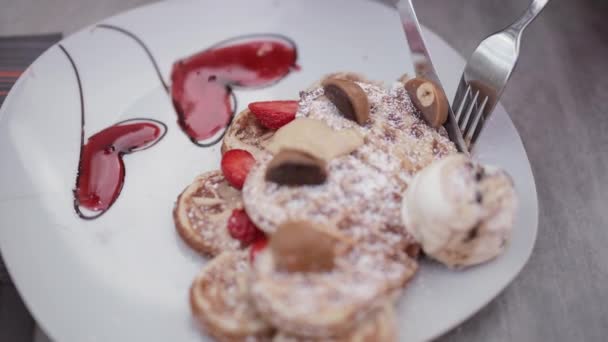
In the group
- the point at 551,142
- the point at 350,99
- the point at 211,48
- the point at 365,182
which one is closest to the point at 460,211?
the point at 365,182

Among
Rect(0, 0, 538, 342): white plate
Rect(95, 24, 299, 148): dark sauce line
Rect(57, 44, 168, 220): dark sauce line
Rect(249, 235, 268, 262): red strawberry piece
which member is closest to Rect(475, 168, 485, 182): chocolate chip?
Rect(0, 0, 538, 342): white plate

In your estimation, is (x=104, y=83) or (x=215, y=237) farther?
(x=104, y=83)

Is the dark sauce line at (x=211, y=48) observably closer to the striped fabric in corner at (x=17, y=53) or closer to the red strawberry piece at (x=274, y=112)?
the red strawberry piece at (x=274, y=112)

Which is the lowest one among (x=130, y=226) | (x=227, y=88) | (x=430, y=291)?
(x=430, y=291)

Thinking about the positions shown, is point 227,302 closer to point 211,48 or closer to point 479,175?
point 479,175

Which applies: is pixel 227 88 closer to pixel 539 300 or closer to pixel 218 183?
pixel 218 183

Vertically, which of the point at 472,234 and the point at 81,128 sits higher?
the point at 81,128

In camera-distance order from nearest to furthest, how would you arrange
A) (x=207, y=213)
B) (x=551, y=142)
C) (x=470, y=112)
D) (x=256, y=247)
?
(x=256, y=247) → (x=207, y=213) → (x=470, y=112) → (x=551, y=142)

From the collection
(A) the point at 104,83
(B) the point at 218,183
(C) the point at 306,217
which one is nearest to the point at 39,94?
(A) the point at 104,83
